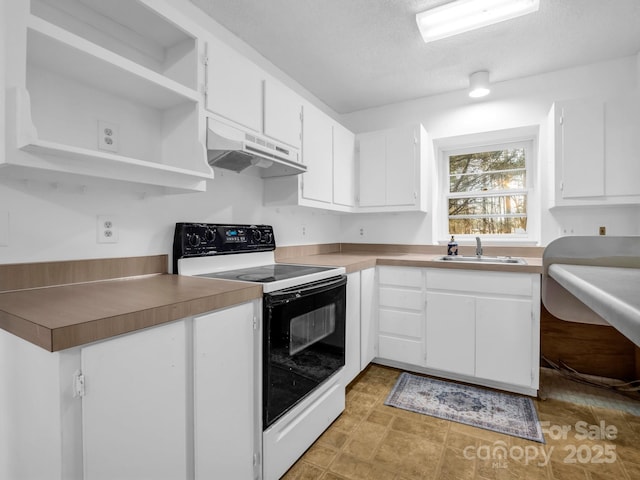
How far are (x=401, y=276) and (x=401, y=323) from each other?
0.37m

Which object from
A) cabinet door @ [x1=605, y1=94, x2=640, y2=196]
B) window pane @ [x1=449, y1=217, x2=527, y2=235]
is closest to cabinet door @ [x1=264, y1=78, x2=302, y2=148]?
window pane @ [x1=449, y1=217, x2=527, y2=235]

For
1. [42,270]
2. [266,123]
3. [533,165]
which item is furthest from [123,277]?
[533,165]

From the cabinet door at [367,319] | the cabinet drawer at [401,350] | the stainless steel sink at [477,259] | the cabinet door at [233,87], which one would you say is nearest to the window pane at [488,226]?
the stainless steel sink at [477,259]

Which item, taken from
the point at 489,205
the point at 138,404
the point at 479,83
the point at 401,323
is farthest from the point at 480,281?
the point at 138,404

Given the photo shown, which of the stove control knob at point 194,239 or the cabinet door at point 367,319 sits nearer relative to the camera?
the stove control knob at point 194,239

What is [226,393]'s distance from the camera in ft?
4.05

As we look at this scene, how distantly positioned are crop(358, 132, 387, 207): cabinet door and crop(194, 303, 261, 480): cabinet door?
6.43 feet

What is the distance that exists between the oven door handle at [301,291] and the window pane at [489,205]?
1.78 meters

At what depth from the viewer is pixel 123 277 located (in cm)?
150

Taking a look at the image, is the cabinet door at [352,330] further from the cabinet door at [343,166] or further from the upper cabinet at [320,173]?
the cabinet door at [343,166]

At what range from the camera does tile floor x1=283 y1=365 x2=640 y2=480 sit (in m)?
1.53

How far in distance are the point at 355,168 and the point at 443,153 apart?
91 cm

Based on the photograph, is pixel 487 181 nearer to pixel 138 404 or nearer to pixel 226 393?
pixel 226 393

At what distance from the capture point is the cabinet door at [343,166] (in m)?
2.73
